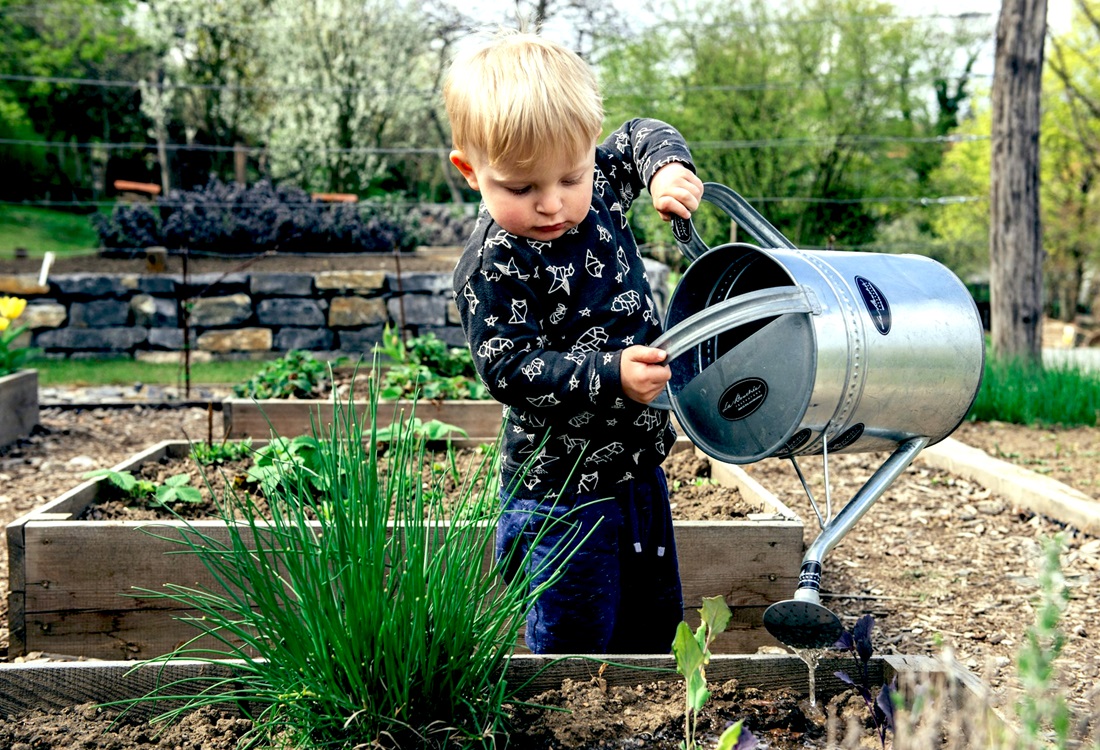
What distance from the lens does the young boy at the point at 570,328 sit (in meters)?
1.50

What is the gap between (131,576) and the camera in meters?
2.31

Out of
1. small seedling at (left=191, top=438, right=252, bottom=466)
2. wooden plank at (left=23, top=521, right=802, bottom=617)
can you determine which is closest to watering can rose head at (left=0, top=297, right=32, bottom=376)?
small seedling at (left=191, top=438, right=252, bottom=466)

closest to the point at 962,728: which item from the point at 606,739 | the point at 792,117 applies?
the point at 606,739

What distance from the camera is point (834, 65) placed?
16703 millimetres

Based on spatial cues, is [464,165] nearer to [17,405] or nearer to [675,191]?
[675,191]

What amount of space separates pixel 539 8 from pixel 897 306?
52.4ft

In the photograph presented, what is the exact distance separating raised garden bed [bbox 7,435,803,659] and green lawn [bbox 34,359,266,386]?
497 centimetres

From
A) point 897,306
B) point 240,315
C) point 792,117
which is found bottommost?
point 240,315

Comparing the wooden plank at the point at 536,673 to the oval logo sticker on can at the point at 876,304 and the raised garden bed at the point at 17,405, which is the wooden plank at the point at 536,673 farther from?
the raised garden bed at the point at 17,405

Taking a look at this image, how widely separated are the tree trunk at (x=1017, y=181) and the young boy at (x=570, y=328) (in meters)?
5.35

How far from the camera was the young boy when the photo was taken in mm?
1501

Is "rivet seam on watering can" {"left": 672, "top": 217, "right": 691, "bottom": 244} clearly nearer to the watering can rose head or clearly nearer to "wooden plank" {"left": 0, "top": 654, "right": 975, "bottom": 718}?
"wooden plank" {"left": 0, "top": 654, "right": 975, "bottom": 718}

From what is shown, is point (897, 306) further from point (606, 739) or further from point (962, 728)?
point (606, 739)

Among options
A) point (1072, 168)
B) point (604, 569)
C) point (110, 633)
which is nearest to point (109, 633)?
point (110, 633)
